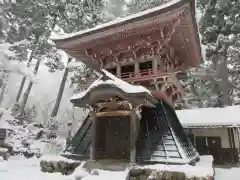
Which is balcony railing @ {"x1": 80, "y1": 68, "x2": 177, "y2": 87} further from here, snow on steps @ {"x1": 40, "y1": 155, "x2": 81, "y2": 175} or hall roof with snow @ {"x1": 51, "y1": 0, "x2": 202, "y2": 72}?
snow on steps @ {"x1": 40, "y1": 155, "x2": 81, "y2": 175}

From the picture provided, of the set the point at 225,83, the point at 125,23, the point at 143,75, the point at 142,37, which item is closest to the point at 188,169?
the point at 143,75

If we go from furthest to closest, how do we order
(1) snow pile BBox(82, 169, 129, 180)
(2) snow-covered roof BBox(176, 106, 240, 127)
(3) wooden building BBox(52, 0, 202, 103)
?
(2) snow-covered roof BBox(176, 106, 240, 127) < (3) wooden building BBox(52, 0, 202, 103) < (1) snow pile BBox(82, 169, 129, 180)

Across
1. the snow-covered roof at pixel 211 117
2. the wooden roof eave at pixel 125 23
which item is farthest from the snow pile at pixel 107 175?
the snow-covered roof at pixel 211 117

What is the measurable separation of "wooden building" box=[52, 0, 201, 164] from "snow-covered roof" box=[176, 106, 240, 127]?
4440mm

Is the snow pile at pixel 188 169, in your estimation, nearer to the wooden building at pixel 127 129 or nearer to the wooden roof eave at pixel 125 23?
the wooden building at pixel 127 129

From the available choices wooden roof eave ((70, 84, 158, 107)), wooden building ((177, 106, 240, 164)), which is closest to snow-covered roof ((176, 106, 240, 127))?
wooden building ((177, 106, 240, 164))

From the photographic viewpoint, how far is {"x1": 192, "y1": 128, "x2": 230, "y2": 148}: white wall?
15.9 metres

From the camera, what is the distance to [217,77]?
2459 cm

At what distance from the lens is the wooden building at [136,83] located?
334 inches

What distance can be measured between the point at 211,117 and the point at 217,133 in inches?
54.5

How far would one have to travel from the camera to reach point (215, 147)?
16.0 metres

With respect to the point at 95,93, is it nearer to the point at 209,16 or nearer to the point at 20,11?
the point at 20,11

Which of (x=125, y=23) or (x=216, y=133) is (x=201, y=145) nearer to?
(x=216, y=133)

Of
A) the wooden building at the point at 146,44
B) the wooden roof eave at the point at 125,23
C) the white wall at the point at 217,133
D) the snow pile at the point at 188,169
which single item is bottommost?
the snow pile at the point at 188,169
